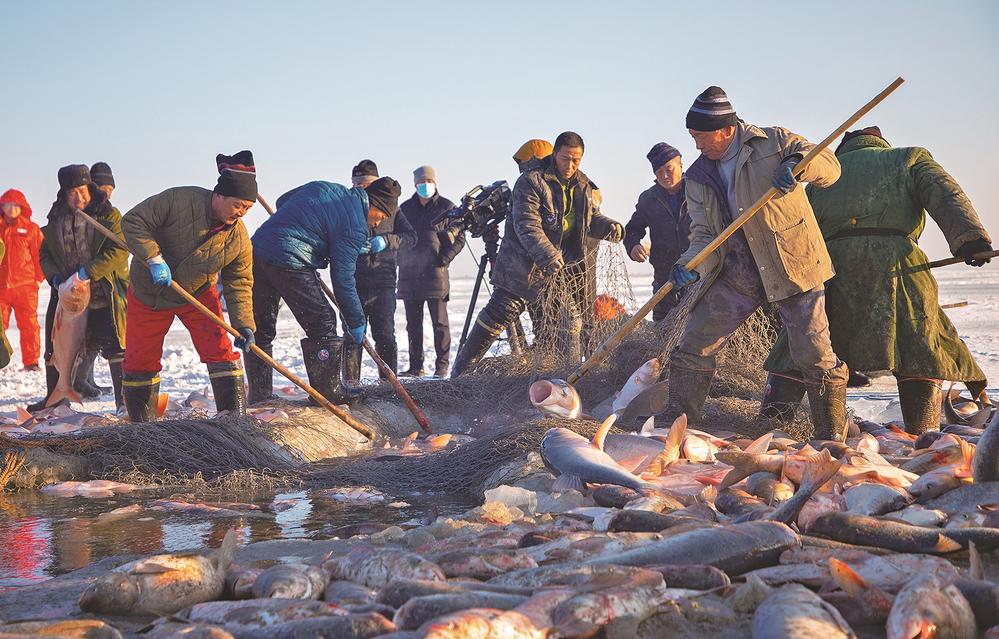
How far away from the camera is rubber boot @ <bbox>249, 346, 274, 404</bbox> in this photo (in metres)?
8.42

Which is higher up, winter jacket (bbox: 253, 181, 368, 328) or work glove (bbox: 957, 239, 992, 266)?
winter jacket (bbox: 253, 181, 368, 328)

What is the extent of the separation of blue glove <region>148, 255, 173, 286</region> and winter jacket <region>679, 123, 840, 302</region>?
130 inches

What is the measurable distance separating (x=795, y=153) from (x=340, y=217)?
3.38m

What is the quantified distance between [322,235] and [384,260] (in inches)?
107

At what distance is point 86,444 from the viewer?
6.36 metres

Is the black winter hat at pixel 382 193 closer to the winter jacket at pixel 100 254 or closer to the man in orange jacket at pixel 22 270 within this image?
the winter jacket at pixel 100 254

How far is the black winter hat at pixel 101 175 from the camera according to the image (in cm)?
966

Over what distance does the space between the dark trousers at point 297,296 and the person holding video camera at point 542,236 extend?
169 centimetres

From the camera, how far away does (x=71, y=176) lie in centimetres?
927

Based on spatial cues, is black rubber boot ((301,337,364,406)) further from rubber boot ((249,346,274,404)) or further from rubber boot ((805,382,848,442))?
rubber boot ((805,382,848,442))

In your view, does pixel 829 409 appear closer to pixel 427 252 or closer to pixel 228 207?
pixel 228 207

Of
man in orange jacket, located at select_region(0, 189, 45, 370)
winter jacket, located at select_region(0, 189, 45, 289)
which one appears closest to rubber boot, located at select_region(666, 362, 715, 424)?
winter jacket, located at select_region(0, 189, 45, 289)

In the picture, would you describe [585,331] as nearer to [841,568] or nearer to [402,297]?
[402,297]

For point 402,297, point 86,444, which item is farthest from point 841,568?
point 402,297
